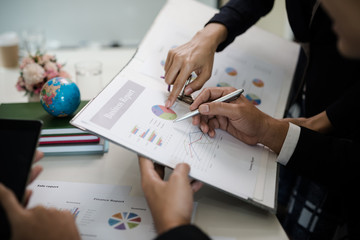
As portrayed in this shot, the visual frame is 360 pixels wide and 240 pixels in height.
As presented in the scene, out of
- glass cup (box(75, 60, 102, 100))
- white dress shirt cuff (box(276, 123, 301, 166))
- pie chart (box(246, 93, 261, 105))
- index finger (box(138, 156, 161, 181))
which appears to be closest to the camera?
index finger (box(138, 156, 161, 181))

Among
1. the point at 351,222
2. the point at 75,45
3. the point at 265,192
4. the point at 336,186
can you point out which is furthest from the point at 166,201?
the point at 75,45

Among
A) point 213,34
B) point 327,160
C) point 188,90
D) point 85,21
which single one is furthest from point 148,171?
point 85,21

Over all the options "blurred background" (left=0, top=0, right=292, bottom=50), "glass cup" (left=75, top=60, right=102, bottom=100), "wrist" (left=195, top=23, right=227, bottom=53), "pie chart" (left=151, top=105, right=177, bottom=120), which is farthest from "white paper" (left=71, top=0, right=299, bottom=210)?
"blurred background" (left=0, top=0, right=292, bottom=50)

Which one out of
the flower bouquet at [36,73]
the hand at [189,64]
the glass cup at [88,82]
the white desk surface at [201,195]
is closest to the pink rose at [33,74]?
the flower bouquet at [36,73]

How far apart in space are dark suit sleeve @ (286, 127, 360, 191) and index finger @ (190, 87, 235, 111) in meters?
0.21

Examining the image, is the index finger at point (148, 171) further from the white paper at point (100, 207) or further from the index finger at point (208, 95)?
the index finger at point (208, 95)

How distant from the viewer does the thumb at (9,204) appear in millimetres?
484

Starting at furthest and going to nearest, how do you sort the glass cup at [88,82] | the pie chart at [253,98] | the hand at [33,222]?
the glass cup at [88,82] → the pie chart at [253,98] → the hand at [33,222]

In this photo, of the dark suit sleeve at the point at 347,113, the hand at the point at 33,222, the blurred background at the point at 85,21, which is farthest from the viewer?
the blurred background at the point at 85,21

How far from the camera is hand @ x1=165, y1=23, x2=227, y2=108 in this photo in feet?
2.49

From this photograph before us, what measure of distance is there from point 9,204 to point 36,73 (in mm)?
596

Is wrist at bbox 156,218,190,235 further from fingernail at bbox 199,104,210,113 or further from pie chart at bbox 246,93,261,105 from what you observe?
pie chart at bbox 246,93,261,105

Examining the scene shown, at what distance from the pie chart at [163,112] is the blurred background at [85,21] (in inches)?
43.1

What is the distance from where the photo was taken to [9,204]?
487 millimetres
